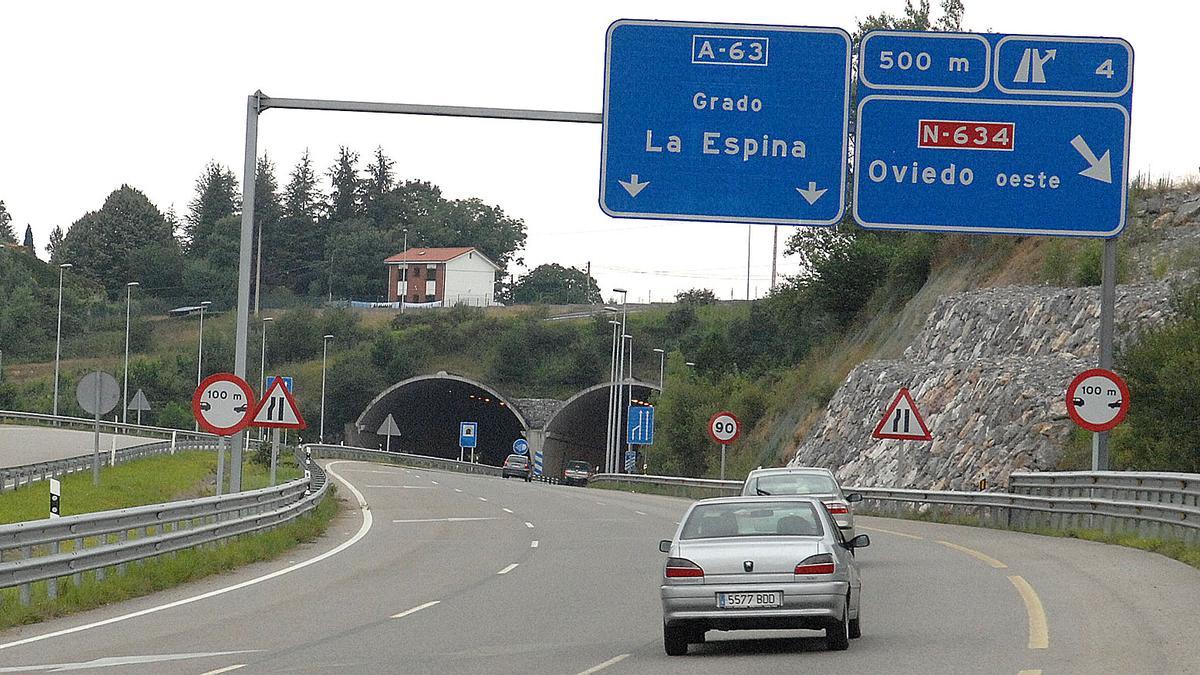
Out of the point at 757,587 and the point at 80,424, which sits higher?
the point at 757,587

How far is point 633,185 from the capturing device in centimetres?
2125

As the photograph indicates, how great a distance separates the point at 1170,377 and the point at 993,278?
2836 centimetres

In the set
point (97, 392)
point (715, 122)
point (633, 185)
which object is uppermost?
point (715, 122)

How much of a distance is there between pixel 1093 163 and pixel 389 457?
79419 mm

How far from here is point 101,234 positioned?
186875 mm

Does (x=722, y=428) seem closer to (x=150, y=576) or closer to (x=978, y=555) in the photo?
(x=978, y=555)

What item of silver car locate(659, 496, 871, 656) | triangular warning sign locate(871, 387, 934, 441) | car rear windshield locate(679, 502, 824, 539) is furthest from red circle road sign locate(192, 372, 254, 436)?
triangular warning sign locate(871, 387, 934, 441)

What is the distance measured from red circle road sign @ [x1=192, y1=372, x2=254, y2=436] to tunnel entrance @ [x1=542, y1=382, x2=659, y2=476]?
82407 millimetres

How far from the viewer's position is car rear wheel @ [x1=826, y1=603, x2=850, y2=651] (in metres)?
14.2

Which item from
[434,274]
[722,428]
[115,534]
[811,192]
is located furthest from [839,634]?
[434,274]

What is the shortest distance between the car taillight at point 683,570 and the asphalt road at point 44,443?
53080mm

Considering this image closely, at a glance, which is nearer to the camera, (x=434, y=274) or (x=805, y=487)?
(x=805, y=487)

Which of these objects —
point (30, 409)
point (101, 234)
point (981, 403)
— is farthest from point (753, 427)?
point (101, 234)

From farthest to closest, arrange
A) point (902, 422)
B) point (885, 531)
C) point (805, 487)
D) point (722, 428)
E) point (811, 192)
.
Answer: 1. point (722, 428)
2. point (902, 422)
3. point (885, 531)
4. point (805, 487)
5. point (811, 192)
